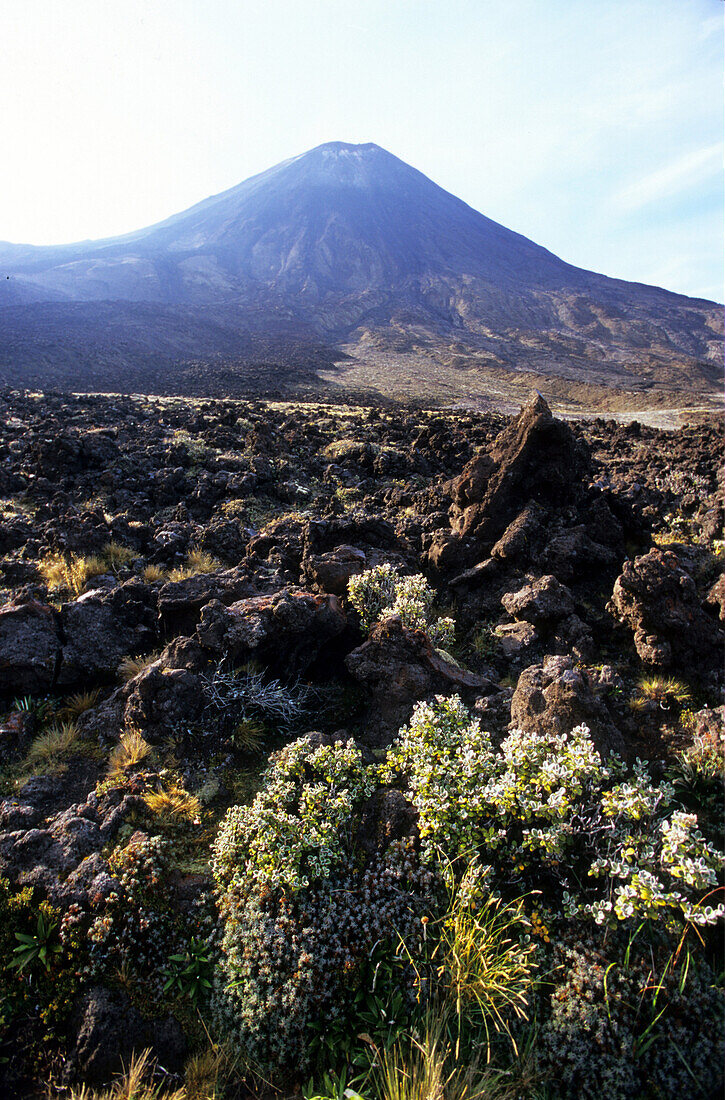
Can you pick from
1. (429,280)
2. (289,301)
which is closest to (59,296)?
(289,301)

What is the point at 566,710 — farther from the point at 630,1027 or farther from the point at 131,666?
the point at 131,666

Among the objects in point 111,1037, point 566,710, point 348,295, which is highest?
point 348,295

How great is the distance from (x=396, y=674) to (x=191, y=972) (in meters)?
2.46

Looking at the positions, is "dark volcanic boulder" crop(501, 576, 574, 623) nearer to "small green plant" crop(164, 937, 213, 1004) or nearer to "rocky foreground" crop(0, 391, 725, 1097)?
"rocky foreground" crop(0, 391, 725, 1097)

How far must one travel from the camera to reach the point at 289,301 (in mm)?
77000

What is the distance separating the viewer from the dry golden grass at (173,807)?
3.73m

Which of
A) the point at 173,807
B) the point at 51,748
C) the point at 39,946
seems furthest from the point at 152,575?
the point at 39,946

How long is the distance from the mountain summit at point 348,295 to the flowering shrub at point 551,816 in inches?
1613

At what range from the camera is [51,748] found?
4.28 metres

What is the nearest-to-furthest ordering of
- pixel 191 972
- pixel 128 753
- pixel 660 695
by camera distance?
pixel 191 972 < pixel 128 753 < pixel 660 695

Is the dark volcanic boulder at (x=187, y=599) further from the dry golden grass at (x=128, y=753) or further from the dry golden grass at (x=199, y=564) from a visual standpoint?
the dry golden grass at (x=199, y=564)

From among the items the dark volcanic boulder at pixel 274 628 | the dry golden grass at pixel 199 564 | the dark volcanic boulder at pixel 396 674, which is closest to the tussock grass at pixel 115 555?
the dry golden grass at pixel 199 564

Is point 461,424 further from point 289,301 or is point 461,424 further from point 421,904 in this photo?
point 289,301

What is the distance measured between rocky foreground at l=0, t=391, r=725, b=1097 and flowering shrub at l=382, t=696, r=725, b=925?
157 millimetres
